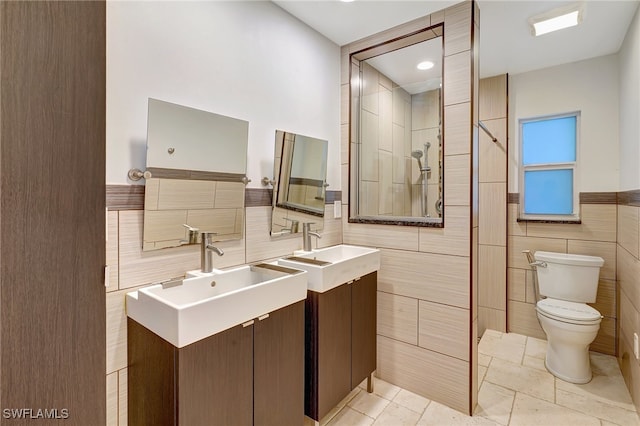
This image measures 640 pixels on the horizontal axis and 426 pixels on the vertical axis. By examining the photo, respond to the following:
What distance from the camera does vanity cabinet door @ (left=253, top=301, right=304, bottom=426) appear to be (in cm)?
135

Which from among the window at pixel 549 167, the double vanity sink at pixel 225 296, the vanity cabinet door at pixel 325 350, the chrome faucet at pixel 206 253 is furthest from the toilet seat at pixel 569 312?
the chrome faucet at pixel 206 253

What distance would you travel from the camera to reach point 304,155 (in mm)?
2100

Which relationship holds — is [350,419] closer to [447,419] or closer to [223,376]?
[447,419]

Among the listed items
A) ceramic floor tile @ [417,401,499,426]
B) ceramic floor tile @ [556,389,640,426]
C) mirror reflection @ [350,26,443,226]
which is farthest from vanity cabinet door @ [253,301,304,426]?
ceramic floor tile @ [556,389,640,426]

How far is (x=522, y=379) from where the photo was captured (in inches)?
90.6

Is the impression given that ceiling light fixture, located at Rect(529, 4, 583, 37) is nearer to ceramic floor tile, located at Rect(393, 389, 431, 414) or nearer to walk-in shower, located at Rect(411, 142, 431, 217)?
walk-in shower, located at Rect(411, 142, 431, 217)

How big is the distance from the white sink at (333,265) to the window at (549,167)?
1.86 m

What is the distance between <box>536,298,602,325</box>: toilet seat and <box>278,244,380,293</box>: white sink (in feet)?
4.61

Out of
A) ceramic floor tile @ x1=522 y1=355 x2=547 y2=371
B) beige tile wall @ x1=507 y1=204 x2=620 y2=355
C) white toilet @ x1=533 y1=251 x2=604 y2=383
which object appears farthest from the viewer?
beige tile wall @ x1=507 y1=204 x2=620 y2=355

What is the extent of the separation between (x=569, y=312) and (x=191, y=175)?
2.75 meters

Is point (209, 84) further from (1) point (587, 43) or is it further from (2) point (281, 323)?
(1) point (587, 43)

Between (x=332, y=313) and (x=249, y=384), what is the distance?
23.9 inches

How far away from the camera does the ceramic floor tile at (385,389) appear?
83.7 inches

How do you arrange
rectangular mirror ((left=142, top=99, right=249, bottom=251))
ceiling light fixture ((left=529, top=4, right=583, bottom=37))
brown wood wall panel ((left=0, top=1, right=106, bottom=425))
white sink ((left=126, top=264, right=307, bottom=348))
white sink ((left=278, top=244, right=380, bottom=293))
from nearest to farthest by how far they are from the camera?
brown wood wall panel ((left=0, top=1, right=106, bottom=425)), white sink ((left=126, top=264, right=307, bottom=348)), rectangular mirror ((left=142, top=99, right=249, bottom=251)), white sink ((left=278, top=244, right=380, bottom=293)), ceiling light fixture ((left=529, top=4, right=583, bottom=37))
